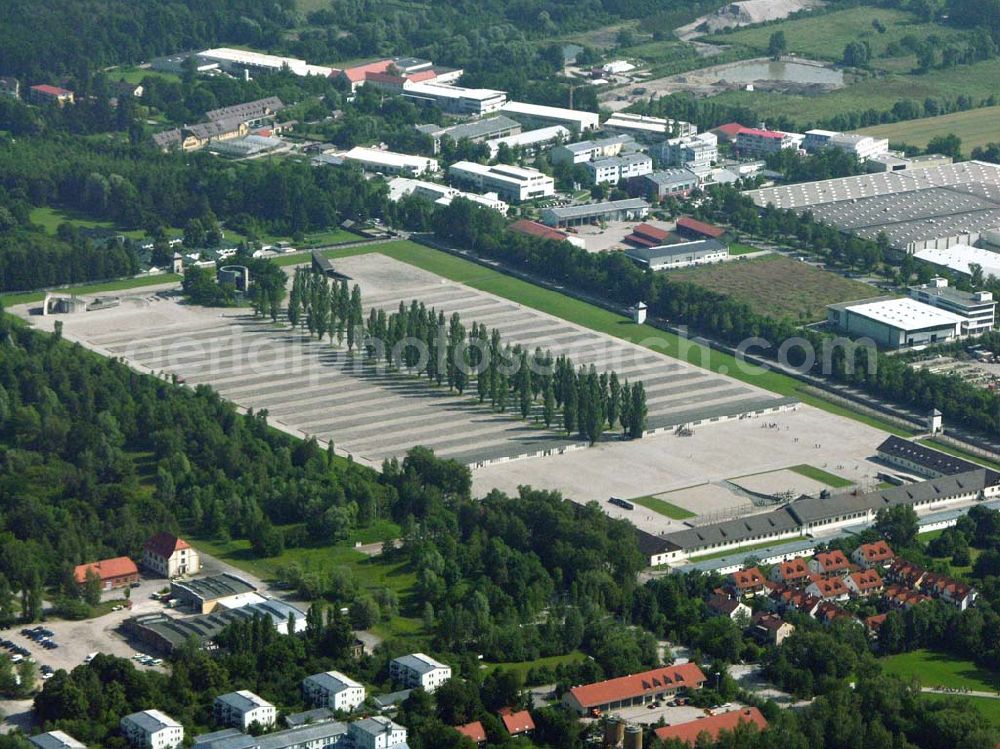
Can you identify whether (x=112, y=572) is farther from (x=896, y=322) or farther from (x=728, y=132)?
(x=728, y=132)

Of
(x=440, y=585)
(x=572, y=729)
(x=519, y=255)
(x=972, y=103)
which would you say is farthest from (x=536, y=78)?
(x=572, y=729)

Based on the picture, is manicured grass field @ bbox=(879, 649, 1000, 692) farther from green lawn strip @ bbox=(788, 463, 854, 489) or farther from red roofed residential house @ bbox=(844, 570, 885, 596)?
green lawn strip @ bbox=(788, 463, 854, 489)

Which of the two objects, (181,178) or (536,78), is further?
(536,78)

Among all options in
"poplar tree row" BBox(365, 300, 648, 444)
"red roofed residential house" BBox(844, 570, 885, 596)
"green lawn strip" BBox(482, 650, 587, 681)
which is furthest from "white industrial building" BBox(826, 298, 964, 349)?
"green lawn strip" BBox(482, 650, 587, 681)

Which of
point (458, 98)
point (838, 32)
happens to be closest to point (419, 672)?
point (458, 98)

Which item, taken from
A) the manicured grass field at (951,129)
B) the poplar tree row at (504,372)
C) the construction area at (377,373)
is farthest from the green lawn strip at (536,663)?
the manicured grass field at (951,129)

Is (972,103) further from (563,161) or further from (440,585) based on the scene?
(440,585)
